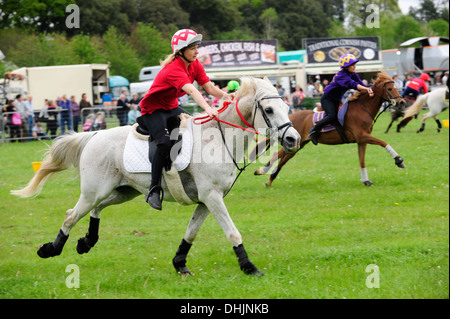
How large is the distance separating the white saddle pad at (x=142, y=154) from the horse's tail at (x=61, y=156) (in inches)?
36.1

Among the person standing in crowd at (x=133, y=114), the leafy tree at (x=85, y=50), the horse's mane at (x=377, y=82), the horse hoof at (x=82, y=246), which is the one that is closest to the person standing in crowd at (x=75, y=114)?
the person standing in crowd at (x=133, y=114)

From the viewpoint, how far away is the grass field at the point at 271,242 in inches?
247

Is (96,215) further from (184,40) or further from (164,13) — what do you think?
(164,13)

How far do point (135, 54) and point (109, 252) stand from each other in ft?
152

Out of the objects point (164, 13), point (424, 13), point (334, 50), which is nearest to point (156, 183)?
point (334, 50)

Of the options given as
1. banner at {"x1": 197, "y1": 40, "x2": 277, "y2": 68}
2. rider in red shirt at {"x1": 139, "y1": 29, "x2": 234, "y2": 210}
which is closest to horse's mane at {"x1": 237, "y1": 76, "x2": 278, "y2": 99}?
rider in red shirt at {"x1": 139, "y1": 29, "x2": 234, "y2": 210}

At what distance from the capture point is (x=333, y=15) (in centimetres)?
9156

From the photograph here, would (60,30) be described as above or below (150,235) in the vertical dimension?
above

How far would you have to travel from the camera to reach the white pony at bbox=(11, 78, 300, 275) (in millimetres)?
6590

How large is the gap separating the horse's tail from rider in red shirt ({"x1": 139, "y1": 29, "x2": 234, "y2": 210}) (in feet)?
3.98

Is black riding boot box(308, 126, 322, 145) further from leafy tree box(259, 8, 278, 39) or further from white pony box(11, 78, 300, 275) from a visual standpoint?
leafy tree box(259, 8, 278, 39)

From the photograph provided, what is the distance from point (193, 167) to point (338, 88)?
6986 millimetres
